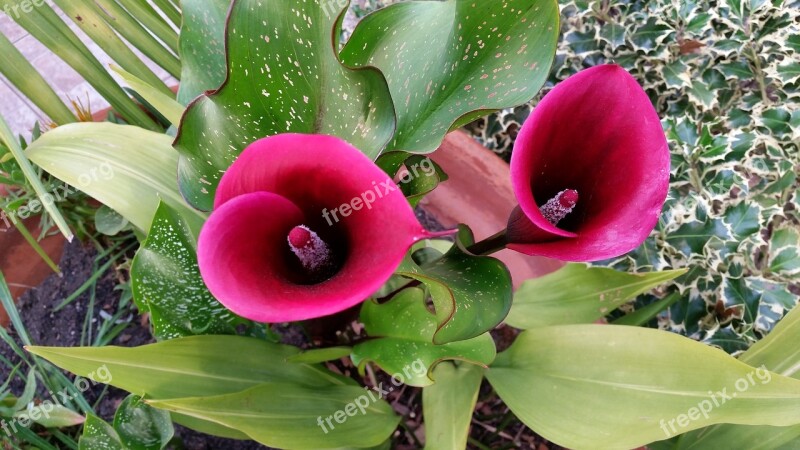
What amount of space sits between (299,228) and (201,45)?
235 mm

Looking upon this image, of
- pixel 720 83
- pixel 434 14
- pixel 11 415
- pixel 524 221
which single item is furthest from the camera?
pixel 720 83

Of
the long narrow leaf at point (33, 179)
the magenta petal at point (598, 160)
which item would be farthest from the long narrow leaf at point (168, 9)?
the magenta petal at point (598, 160)

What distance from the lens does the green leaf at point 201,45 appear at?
488 mm

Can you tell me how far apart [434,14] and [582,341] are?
0.34 m

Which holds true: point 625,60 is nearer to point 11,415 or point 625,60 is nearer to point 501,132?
point 501,132

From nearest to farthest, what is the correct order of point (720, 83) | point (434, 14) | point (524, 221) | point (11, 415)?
point (524, 221), point (434, 14), point (11, 415), point (720, 83)

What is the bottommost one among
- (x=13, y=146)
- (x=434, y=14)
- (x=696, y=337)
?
(x=696, y=337)

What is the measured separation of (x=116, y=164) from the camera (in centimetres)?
53

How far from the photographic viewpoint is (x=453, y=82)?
1.61 ft

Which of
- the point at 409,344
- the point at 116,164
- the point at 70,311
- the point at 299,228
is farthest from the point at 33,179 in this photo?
the point at 70,311

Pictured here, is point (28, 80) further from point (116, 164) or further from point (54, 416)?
point (54, 416)

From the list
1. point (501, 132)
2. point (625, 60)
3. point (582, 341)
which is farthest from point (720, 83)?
point (582, 341)

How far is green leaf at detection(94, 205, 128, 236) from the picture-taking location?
737 millimetres

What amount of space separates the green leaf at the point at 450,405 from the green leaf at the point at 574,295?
0.11m
